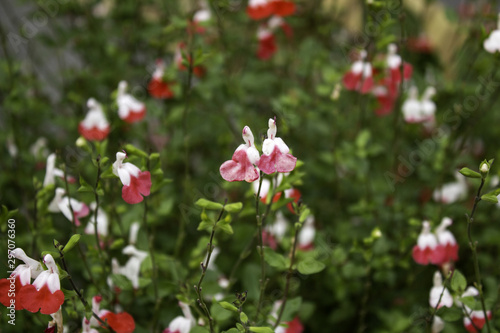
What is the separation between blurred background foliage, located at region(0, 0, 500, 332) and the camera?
1157mm

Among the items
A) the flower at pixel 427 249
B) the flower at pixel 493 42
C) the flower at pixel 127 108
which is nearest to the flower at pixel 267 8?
the flower at pixel 127 108

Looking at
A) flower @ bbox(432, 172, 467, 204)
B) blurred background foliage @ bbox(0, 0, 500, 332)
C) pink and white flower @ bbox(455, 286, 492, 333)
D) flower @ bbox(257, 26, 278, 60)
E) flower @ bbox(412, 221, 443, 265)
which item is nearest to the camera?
pink and white flower @ bbox(455, 286, 492, 333)

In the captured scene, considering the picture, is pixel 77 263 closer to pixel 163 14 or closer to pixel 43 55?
pixel 163 14

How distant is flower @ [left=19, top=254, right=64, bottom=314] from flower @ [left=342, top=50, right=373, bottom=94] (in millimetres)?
871

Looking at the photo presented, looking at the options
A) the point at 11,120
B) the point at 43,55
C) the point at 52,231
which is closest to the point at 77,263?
the point at 52,231

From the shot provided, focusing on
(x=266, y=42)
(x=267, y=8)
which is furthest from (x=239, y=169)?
(x=266, y=42)

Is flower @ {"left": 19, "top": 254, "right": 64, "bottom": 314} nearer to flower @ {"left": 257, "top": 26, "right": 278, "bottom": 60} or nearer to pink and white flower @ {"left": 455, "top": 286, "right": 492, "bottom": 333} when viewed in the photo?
pink and white flower @ {"left": 455, "top": 286, "right": 492, "bottom": 333}

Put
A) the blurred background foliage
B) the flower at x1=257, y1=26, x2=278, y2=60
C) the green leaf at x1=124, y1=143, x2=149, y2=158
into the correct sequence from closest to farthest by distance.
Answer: the green leaf at x1=124, y1=143, x2=149, y2=158, the blurred background foliage, the flower at x1=257, y1=26, x2=278, y2=60

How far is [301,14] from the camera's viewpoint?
204cm

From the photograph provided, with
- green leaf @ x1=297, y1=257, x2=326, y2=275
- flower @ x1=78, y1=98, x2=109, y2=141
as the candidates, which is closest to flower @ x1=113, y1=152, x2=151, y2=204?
green leaf @ x1=297, y1=257, x2=326, y2=275

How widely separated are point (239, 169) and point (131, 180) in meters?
0.18

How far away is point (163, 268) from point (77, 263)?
210 mm

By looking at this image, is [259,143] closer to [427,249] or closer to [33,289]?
[427,249]

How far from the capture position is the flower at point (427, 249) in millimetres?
1055
